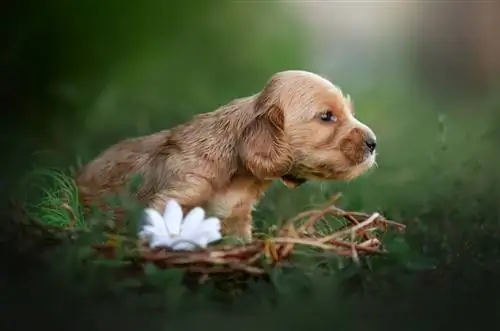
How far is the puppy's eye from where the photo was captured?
1.39 metres

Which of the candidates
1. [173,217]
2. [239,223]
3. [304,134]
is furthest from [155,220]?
[304,134]

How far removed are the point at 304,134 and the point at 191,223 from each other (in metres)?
0.24

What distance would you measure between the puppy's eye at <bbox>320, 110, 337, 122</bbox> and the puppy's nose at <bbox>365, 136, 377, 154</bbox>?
0.07m

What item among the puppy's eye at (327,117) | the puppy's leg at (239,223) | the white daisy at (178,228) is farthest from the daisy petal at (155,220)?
the puppy's eye at (327,117)

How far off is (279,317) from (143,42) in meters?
0.53

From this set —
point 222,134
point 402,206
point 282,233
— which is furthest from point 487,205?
point 222,134

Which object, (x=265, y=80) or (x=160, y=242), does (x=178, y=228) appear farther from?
(x=265, y=80)

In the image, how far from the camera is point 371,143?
4.63 feet

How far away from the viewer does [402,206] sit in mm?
1450

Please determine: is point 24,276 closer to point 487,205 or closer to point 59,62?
point 59,62

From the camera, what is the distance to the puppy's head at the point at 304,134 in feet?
4.56

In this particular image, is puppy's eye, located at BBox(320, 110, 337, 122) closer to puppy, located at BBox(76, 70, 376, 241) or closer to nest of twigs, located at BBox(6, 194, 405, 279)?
puppy, located at BBox(76, 70, 376, 241)

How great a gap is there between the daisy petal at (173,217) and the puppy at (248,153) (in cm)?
1

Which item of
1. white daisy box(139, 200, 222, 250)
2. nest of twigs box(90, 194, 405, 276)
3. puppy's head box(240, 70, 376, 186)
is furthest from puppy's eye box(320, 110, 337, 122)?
white daisy box(139, 200, 222, 250)
